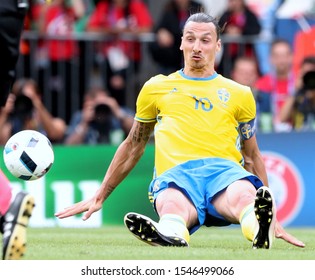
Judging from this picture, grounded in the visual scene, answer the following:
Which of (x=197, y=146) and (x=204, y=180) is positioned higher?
(x=197, y=146)

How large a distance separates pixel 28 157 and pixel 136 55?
768 cm

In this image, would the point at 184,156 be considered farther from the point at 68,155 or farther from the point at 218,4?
the point at 218,4

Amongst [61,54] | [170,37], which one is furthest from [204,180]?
[61,54]

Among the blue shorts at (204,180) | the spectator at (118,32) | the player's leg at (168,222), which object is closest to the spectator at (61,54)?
the spectator at (118,32)

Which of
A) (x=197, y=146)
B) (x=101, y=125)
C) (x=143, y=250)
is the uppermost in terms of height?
(x=197, y=146)

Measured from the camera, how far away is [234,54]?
57.0ft

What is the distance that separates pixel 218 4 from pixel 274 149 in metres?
3.94

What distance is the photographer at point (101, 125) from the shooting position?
15.9 metres

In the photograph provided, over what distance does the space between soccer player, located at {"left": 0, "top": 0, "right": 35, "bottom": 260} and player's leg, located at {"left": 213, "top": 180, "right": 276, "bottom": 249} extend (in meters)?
1.88

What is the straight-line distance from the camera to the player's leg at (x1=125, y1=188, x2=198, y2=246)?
8.31 meters

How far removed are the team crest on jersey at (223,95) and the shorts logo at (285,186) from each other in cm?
585

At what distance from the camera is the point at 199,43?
30.6ft

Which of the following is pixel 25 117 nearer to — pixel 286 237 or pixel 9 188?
pixel 286 237

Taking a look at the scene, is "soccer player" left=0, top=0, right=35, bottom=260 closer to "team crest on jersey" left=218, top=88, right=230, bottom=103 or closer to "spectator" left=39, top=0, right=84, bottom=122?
"team crest on jersey" left=218, top=88, right=230, bottom=103
